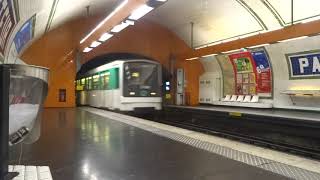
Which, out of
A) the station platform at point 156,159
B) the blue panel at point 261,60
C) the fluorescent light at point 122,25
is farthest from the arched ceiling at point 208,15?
the station platform at point 156,159

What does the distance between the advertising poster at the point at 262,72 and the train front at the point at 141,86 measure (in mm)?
4413

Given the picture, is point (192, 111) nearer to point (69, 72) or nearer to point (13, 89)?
point (69, 72)

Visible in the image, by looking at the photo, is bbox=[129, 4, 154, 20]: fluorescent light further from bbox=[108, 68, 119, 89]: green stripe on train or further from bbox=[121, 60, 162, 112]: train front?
bbox=[108, 68, 119, 89]: green stripe on train

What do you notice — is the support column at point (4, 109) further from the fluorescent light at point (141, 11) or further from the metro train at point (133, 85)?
the metro train at point (133, 85)

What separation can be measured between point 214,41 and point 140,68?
475cm

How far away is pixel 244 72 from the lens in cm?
1639

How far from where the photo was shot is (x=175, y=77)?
20.7 m

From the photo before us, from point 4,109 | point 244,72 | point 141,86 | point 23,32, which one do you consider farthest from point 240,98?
Answer: point 4,109

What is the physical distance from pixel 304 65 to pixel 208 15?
15.4ft

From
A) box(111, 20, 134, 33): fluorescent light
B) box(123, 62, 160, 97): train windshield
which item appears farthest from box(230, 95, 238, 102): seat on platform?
box(111, 20, 134, 33): fluorescent light

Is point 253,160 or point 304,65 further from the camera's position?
point 304,65

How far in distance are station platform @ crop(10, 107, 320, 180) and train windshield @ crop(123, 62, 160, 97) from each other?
7.20m

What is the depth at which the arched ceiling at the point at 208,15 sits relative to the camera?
10969 mm

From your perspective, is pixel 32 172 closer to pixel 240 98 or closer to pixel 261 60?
pixel 261 60
